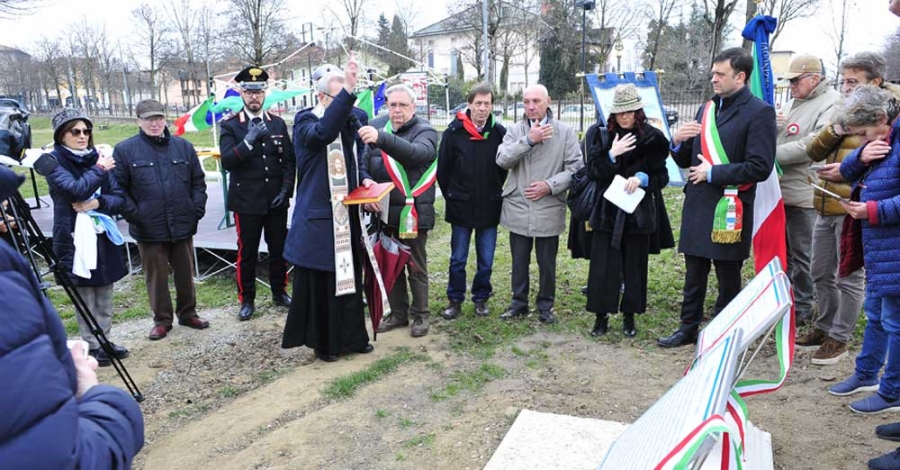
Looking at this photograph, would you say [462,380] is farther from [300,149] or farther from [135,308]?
[135,308]

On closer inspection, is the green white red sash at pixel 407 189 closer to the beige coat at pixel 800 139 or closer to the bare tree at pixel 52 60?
the beige coat at pixel 800 139

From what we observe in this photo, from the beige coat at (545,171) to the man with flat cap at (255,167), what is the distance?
1.95 meters

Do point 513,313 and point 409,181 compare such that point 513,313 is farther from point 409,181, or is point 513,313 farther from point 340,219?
point 340,219

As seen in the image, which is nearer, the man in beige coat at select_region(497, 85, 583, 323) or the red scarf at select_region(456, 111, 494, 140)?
the man in beige coat at select_region(497, 85, 583, 323)

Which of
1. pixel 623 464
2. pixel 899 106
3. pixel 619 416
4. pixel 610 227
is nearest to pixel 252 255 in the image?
pixel 610 227

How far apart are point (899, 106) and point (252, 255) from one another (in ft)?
16.1

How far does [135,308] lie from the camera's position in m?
6.30

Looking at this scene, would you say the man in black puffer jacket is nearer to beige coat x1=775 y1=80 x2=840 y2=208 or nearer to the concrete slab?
the concrete slab

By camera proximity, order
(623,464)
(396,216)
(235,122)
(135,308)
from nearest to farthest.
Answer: (623,464)
(396,216)
(235,122)
(135,308)

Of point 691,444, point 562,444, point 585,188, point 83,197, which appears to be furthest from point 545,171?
point 691,444

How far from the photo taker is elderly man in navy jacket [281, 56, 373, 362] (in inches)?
167

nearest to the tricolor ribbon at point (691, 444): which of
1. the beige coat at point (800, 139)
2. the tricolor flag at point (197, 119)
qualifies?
the beige coat at point (800, 139)

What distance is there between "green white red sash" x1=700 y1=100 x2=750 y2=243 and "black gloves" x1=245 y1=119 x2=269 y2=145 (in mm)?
3489

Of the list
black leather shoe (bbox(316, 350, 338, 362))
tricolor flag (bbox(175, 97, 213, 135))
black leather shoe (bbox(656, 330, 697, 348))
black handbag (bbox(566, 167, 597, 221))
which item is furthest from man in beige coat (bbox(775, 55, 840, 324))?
tricolor flag (bbox(175, 97, 213, 135))
